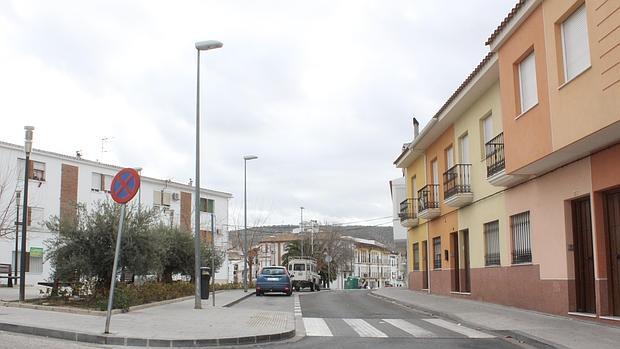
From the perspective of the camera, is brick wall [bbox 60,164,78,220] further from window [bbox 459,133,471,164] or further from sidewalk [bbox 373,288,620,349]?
sidewalk [bbox 373,288,620,349]

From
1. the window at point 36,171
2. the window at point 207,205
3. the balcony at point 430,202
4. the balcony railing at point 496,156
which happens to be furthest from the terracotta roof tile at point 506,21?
the window at point 207,205

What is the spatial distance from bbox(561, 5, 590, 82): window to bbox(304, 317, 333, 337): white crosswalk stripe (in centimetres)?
725

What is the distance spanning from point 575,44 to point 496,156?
6.05 m

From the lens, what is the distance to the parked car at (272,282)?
2852cm

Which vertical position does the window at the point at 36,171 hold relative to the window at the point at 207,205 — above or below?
above

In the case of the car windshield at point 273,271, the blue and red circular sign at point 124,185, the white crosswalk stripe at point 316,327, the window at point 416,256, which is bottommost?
the white crosswalk stripe at point 316,327

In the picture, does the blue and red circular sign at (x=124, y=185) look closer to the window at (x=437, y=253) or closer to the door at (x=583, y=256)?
the door at (x=583, y=256)

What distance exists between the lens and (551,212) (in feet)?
48.5

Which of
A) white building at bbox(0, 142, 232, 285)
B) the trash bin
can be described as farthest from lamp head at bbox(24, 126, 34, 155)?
white building at bbox(0, 142, 232, 285)

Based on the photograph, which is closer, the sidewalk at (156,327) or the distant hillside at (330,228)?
the sidewalk at (156,327)

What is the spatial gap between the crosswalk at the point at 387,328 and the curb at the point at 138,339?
1439 millimetres

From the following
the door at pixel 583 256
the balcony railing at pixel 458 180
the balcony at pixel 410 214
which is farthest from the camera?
the balcony at pixel 410 214

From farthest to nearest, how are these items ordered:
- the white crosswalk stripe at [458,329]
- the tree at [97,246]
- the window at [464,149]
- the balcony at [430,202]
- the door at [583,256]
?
1. the balcony at [430,202]
2. the window at [464,149]
3. the tree at [97,246]
4. the door at [583,256]
5. the white crosswalk stripe at [458,329]

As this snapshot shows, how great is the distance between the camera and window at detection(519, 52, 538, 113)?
14.4m
